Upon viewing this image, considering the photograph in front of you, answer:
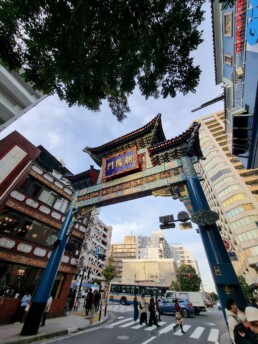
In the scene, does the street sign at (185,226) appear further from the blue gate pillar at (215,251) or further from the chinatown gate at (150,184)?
the blue gate pillar at (215,251)

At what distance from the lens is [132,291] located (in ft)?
88.2

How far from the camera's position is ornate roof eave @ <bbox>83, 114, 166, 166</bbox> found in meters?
10.5

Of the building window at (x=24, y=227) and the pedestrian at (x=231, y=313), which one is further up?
the building window at (x=24, y=227)

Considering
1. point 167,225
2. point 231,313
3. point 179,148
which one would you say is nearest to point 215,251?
point 231,313

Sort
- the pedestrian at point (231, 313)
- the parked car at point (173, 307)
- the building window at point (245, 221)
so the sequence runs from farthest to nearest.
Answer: the building window at point (245, 221)
the parked car at point (173, 307)
the pedestrian at point (231, 313)

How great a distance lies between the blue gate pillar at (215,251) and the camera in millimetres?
5312

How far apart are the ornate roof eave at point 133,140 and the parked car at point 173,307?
15.0 meters

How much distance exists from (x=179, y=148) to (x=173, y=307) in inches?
Result: 651

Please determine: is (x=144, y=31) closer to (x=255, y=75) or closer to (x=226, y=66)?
(x=255, y=75)

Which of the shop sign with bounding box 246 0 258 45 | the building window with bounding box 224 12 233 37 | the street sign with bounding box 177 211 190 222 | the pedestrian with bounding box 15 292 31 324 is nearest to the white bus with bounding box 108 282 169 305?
the pedestrian with bounding box 15 292 31 324

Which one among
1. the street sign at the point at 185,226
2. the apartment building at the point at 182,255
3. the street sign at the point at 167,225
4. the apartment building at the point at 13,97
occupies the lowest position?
the street sign at the point at 185,226

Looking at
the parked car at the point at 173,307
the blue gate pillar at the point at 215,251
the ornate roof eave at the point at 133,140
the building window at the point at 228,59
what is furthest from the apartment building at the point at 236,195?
the blue gate pillar at the point at 215,251

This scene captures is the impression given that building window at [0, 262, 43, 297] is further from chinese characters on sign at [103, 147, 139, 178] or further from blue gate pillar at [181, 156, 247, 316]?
blue gate pillar at [181, 156, 247, 316]

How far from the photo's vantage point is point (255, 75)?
7.81m
